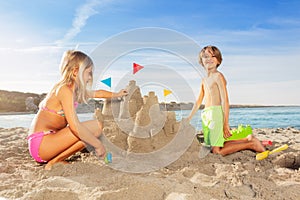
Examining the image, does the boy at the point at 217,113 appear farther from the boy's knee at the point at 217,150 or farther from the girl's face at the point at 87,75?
the girl's face at the point at 87,75

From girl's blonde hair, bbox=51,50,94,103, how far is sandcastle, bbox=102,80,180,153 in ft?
2.35

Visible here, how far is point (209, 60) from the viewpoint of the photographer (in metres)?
2.96

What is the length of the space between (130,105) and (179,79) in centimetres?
85

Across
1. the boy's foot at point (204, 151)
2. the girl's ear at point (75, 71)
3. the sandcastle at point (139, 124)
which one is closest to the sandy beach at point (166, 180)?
the boy's foot at point (204, 151)

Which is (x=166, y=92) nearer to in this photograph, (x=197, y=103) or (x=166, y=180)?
(x=197, y=103)

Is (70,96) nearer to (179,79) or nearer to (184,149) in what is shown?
(179,79)

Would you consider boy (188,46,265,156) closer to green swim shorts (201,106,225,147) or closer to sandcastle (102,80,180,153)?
green swim shorts (201,106,225,147)

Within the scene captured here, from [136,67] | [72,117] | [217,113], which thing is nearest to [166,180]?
[72,117]

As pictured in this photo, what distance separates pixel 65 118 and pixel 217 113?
1343 millimetres

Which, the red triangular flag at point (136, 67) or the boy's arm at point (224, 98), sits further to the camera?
the boy's arm at point (224, 98)

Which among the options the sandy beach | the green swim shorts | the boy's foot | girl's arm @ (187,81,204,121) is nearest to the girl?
the sandy beach

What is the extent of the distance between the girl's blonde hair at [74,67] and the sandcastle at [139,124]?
72 cm

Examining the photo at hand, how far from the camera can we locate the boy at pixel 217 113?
2.89 m

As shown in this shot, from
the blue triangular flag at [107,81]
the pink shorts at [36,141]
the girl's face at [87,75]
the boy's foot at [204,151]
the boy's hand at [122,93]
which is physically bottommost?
the boy's foot at [204,151]
